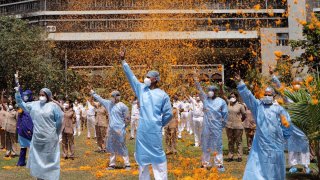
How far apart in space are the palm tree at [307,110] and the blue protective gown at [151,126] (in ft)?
8.08

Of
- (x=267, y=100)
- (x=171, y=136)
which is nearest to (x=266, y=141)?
(x=267, y=100)

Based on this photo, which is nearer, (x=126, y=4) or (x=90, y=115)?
(x=90, y=115)

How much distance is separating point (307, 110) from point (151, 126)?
9.55 ft

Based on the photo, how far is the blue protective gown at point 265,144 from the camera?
725cm

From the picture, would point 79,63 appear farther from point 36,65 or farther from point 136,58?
point 36,65

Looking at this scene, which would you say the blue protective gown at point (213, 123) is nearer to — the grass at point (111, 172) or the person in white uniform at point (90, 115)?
the grass at point (111, 172)

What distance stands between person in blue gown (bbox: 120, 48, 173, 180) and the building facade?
44937mm

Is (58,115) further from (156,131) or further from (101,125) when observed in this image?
(101,125)

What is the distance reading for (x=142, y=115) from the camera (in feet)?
24.7

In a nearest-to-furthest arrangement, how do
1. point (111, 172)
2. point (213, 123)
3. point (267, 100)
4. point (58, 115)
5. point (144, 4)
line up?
point (267, 100), point (58, 115), point (111, 172), point (213, 123), point (144, 4)

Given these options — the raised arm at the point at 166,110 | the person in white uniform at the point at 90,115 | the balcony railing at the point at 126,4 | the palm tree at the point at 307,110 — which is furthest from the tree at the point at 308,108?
the balcony railing at the point at 126,4

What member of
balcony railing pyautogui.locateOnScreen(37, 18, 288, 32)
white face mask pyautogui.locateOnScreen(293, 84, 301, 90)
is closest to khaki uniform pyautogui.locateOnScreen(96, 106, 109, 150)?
white face mask pyautogui.locateOnScreen(293, 84, 301, 90)

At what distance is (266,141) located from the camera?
24.1 feet

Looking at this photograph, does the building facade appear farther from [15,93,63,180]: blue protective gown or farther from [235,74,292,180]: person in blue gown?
[235,74,292,180]: person in blue gown
